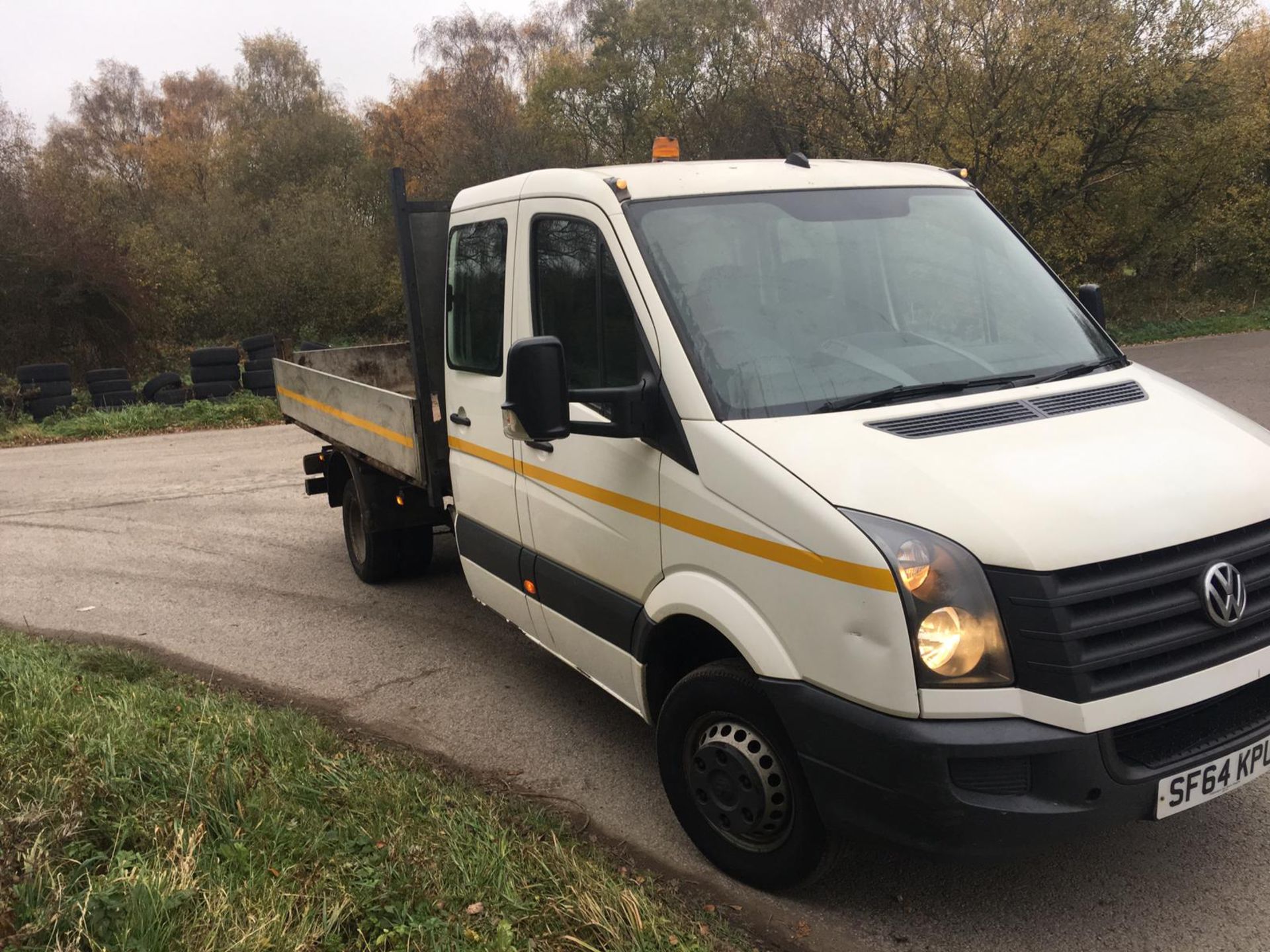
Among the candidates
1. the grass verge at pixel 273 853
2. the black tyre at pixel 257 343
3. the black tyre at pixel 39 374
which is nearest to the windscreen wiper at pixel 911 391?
the grass verge at pixel 273 853

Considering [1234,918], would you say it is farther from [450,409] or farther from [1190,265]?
[1190,265]

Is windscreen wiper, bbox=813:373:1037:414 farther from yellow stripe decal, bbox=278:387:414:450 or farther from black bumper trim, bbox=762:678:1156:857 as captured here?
yellow stripe decal, bbox=278:387:414:450

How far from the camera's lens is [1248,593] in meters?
2.91

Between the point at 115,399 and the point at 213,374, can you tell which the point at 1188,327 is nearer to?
the point at 213,374

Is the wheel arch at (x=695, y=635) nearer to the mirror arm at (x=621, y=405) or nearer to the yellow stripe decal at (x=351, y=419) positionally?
the mirror arm at (x=621, y=405)

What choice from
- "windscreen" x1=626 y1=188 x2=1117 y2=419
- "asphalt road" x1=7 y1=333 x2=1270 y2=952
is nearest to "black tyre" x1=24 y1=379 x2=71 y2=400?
"asphalt road" x1=7 y1=333 x2=1270 y2=952

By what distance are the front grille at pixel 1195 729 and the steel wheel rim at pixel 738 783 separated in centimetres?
96

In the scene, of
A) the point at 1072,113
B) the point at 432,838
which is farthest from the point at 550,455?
the point at 1072,113

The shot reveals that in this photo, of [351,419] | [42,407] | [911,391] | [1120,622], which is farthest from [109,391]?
[1120,622]

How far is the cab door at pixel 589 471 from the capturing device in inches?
142

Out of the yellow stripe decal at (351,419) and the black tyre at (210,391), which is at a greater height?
the yellow stripe decal at (351,419)

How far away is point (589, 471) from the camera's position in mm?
3867

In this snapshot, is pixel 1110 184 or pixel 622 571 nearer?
pixel 622 571

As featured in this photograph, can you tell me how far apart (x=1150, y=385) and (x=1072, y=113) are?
20.5 m
